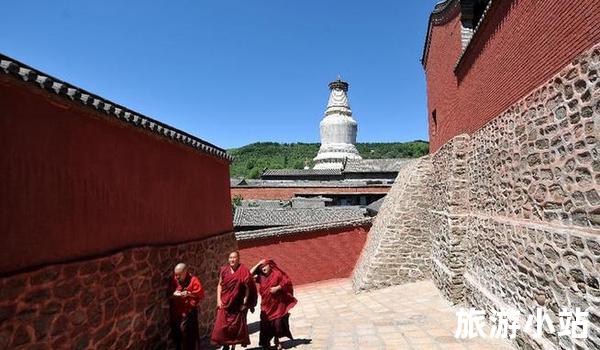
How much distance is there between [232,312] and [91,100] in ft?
10.4

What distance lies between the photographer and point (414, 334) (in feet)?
19.8

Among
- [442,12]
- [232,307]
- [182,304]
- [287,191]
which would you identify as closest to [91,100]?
[182,304]

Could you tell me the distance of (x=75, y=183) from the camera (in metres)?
3.93

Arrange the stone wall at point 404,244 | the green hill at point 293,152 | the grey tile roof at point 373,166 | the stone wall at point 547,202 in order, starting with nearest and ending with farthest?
the stone wall at point 547,202
the stone wall at point 404,244
the grey tile roof at point 373,166
the green hill at point 293,152

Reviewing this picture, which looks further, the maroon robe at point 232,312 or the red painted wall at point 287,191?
the red painted wall at point 287,191

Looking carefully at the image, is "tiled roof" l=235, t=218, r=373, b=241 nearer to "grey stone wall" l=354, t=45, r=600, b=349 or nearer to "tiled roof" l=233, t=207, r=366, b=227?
"tiled roof" l=233, t=207, r=366, b=227

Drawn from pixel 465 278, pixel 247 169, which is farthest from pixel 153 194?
pixel 247 169

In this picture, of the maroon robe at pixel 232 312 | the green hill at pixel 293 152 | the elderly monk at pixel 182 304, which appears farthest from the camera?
the green hill at pixel 293 152

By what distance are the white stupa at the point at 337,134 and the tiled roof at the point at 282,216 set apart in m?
20.3

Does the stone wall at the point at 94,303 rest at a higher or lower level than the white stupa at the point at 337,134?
lower

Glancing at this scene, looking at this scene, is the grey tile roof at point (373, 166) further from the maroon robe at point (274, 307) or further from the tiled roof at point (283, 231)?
the maroon robe at point (274, 307)

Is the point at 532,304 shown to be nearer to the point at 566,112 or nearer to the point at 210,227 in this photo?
the point at 566,112

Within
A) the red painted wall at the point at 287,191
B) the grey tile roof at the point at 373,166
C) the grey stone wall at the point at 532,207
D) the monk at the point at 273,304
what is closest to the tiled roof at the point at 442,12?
the grey stone wall at the point at 532,207

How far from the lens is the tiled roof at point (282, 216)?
16.8m
